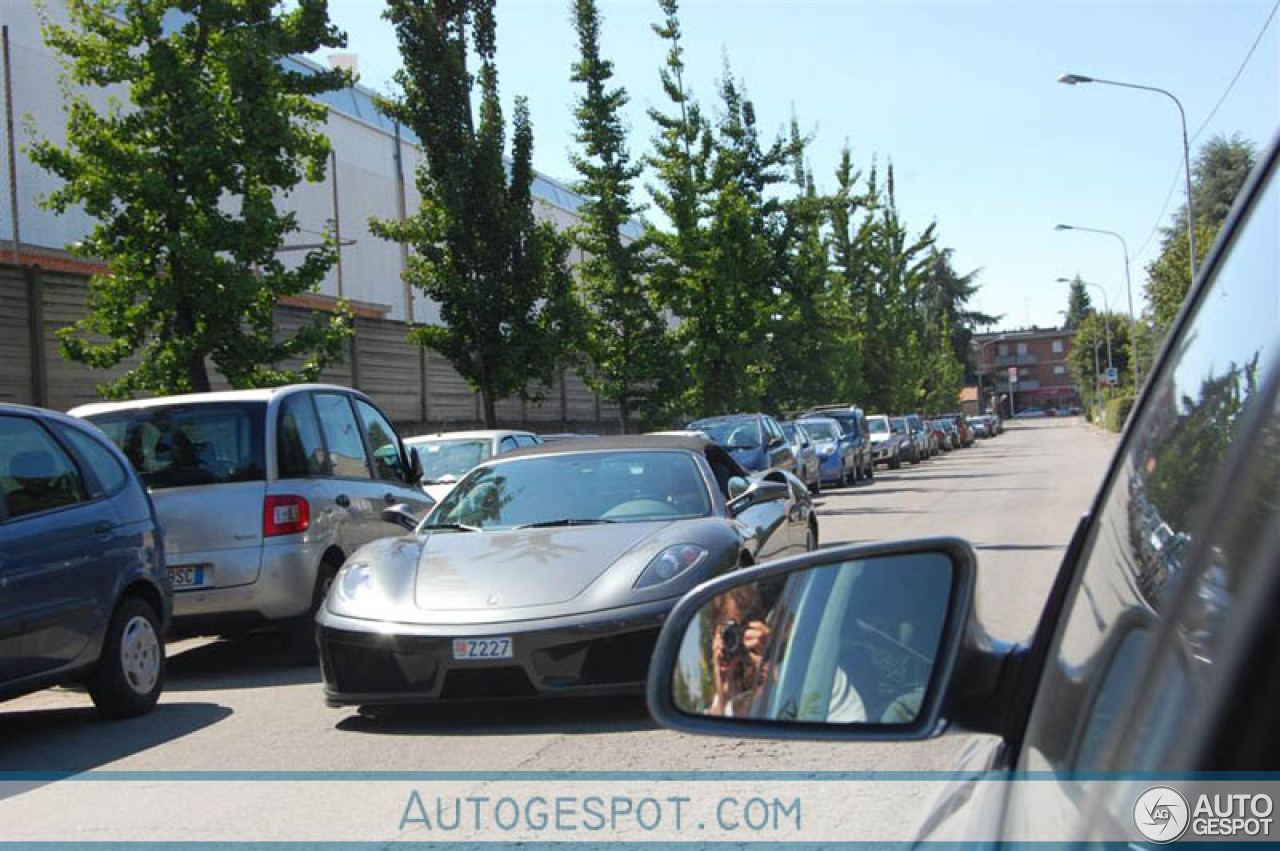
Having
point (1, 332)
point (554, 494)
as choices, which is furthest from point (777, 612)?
point (1, 332)

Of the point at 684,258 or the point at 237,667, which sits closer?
the point at 237,667

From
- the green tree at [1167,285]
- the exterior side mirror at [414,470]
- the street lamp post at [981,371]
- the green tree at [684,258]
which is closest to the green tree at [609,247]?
the green tree at [684,258]

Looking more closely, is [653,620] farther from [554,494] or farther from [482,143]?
[482,143]

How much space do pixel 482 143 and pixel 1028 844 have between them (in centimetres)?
2260

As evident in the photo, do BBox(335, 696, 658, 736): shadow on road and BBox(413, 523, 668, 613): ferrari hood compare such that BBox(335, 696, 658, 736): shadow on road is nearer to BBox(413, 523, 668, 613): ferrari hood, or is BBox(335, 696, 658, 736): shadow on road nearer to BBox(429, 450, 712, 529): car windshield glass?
BBox(413, 523, 668, 613): ferrari hood

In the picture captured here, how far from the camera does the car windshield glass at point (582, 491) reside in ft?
25.2

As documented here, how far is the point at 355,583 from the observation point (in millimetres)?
6934

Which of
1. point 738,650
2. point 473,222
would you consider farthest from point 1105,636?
point 473,222

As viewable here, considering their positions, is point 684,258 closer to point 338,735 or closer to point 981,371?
point 338,735

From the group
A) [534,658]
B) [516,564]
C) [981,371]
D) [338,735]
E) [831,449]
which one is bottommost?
[338,735]

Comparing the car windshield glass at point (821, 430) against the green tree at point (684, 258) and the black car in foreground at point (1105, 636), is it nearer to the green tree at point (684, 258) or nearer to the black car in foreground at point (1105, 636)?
the green tree at point (684, 258)

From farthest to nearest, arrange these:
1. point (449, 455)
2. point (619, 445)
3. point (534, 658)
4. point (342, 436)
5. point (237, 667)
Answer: point (449, 455) < point (342, 436) < point (237, 667) < point (619, 445) < point (534, 658)

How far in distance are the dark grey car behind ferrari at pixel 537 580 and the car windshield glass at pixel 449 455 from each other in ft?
21.2

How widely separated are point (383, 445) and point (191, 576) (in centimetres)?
254
